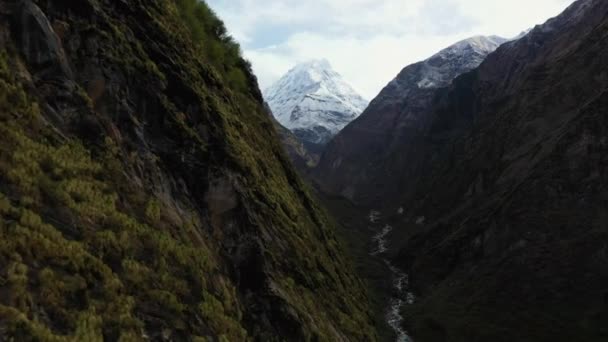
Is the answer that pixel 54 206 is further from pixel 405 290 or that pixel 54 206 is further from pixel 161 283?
pixel 405 290

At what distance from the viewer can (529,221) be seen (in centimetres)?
5650

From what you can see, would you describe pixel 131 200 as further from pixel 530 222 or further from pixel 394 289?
pixel 530 222

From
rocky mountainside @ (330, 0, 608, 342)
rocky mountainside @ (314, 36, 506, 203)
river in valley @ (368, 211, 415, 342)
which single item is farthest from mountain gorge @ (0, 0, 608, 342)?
rocky mountainside @ (314, 36, 506, 203)

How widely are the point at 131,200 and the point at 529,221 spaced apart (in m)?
50.5

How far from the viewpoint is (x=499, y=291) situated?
50.4 m

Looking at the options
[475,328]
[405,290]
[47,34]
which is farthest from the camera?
[405,290]

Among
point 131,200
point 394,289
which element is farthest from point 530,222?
point 131,200

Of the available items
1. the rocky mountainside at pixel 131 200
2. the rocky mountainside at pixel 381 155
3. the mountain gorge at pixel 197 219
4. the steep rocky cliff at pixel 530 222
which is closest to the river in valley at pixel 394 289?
the mountain gorge at pixel 197 219

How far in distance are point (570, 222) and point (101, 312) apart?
2054 inches

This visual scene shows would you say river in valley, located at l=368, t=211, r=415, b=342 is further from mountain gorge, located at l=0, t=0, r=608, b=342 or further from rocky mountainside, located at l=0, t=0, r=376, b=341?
rocky mountainside, located at l=0, t=0, r=376, b=341

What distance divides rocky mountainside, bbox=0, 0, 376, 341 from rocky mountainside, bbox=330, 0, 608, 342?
954 inches

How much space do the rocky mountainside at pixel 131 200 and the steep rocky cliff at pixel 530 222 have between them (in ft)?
79.8

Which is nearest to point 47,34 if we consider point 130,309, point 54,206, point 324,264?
point 54,206

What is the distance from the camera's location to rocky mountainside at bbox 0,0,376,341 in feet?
38.6
